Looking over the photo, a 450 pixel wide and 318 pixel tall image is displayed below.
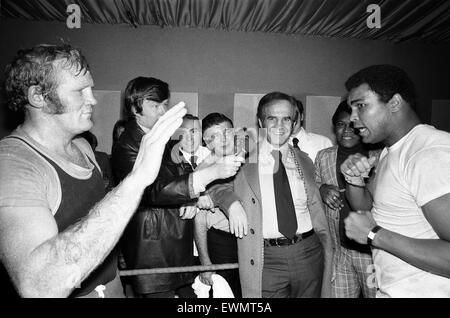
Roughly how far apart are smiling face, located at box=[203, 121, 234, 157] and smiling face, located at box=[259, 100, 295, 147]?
0.41 metres

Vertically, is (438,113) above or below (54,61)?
above

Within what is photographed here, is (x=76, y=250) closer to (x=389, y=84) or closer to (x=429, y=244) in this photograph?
(x=429, y=244)

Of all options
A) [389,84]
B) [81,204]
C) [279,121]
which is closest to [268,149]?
[279,121]

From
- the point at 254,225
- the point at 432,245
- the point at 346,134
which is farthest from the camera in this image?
the point at 346,134

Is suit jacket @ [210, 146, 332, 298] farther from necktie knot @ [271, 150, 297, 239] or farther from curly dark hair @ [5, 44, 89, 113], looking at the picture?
curly dark hair @ [5, 44, 89, 113]

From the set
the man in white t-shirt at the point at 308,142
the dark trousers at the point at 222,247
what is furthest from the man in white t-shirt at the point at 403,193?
the man in white t-shirt at the point at 308,142

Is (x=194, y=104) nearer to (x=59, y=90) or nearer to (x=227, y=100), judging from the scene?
(x=227, y=100)

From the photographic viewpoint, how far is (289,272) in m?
2.26

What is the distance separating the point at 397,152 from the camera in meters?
1.62

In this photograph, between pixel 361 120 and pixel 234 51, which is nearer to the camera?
pixel 361 120

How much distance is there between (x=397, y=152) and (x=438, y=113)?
20.3 feet

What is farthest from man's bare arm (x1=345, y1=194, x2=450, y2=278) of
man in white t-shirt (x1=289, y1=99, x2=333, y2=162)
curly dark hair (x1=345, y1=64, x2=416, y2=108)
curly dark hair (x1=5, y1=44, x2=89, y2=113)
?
man in white t-shirt (x1=289, y1=99, x2=333, y2=162)

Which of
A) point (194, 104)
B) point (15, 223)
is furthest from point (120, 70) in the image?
point (15, 223)

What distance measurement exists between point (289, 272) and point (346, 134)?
5.09 feet
